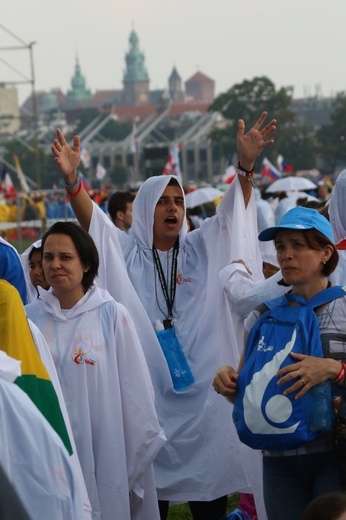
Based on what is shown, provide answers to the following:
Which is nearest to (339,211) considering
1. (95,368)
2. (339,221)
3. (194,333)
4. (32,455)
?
(339,221)

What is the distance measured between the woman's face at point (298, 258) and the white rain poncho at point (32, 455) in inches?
62.1

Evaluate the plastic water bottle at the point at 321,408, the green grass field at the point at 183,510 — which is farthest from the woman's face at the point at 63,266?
the green grass field at the point at 183,510

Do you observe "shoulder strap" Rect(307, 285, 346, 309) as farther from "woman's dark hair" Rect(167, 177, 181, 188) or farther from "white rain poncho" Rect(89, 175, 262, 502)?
"woman's dark hair" Rect(167, 177, 181, 188)

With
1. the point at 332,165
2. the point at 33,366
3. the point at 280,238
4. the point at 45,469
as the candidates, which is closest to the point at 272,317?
the point at 280,238

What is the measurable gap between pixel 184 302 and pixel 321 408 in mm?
2271

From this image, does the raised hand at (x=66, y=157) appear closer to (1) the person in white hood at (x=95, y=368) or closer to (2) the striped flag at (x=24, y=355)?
(1) the person in white hood at (x=95, y=368)

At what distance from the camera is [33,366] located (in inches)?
150

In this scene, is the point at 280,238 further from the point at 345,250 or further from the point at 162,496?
the point at 162,496

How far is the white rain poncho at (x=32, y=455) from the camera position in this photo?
106 inches

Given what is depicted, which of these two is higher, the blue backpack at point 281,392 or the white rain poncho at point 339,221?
the white rain poncho at point 339,221

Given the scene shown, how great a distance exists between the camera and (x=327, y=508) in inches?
136

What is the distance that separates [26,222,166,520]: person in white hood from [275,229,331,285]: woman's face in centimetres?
115

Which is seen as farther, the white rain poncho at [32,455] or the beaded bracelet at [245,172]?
the beaded bracelet at [245,172]

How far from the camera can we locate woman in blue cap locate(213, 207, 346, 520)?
4145 mm
